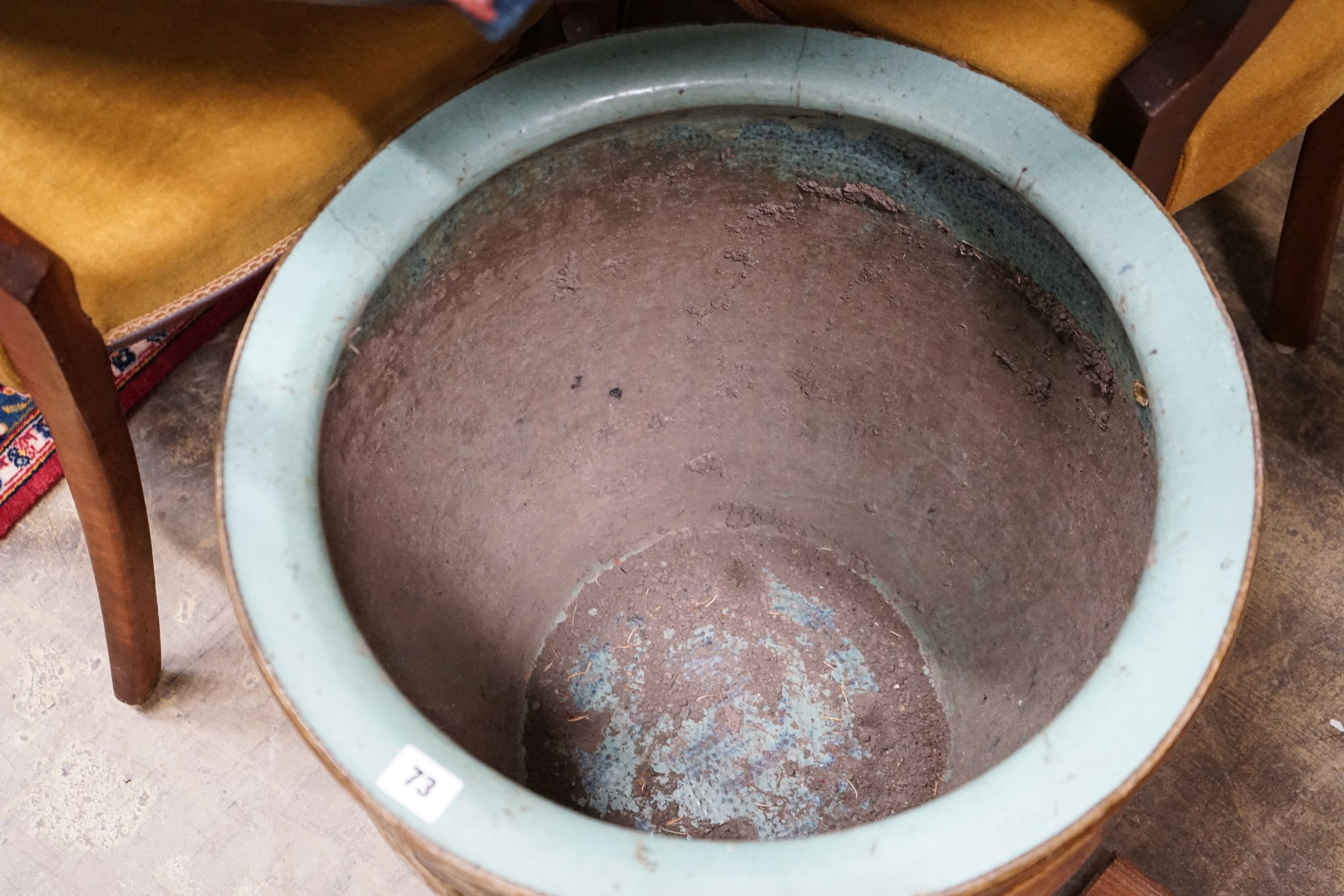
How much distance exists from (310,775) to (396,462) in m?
0.57

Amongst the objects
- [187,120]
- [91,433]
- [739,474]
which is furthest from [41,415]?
[739,474]

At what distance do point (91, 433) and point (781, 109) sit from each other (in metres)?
0.69

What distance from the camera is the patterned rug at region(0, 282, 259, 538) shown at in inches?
60.0

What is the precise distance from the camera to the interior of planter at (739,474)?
926 millimetres

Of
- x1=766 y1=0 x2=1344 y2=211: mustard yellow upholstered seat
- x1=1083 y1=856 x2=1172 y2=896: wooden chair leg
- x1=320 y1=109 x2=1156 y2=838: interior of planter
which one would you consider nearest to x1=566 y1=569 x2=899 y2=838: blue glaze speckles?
x1=320 y1=109 x2=1156 y2=838: interior of planter

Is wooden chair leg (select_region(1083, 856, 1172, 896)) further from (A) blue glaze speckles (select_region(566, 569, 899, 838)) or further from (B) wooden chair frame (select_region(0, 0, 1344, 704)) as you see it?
(B) wooden chair frame (select_region(0, 0, 1344, 704))

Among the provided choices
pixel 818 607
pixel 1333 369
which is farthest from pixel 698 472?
pixel 1333 369

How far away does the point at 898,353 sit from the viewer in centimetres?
112

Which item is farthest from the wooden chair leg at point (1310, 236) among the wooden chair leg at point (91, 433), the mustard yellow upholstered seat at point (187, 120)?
the wooden chair leg at point (91, 433)

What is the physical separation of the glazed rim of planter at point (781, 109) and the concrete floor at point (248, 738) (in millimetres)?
684

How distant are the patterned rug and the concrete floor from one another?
3cm

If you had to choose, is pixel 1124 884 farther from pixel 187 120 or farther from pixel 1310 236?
pixel 187 120

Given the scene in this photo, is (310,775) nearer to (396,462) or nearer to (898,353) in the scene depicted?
(396,462)

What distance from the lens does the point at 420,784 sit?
68 centimetres
